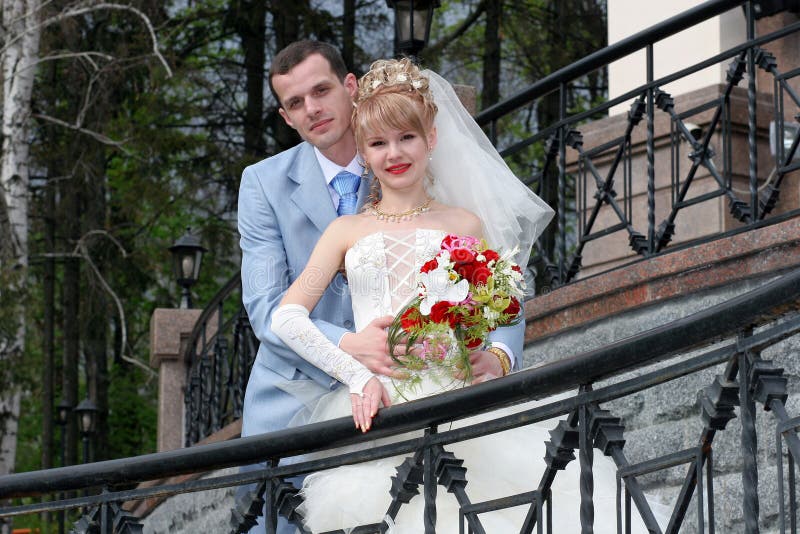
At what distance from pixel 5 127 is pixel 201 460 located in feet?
40.5

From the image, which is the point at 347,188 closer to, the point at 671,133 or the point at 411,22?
the point at 671,133

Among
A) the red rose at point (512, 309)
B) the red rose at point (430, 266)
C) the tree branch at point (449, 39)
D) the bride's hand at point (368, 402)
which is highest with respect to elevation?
the tree branch at point (449, 39)

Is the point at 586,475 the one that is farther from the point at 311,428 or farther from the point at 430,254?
the point at 430,254

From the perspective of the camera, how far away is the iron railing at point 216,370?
10.3m

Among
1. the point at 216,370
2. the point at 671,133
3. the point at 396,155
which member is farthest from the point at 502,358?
the point at 216,370

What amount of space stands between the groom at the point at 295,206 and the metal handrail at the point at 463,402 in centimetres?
46

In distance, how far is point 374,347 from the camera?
14.2ft

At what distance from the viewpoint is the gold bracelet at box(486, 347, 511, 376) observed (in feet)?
14.6

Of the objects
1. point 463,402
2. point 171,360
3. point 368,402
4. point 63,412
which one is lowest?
point 463,402

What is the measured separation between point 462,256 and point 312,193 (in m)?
0.92

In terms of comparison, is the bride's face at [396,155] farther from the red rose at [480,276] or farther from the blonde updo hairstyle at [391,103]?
the red rose at [480,276]

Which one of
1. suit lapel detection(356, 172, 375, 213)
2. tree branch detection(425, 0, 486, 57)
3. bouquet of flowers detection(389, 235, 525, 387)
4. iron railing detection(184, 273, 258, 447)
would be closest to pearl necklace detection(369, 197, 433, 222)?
suit lapel detection(356, 172, 375, 213)

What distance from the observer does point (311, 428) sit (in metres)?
4.04

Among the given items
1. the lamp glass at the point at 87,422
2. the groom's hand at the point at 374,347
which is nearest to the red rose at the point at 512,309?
the groom's hand at the point at 374,347
